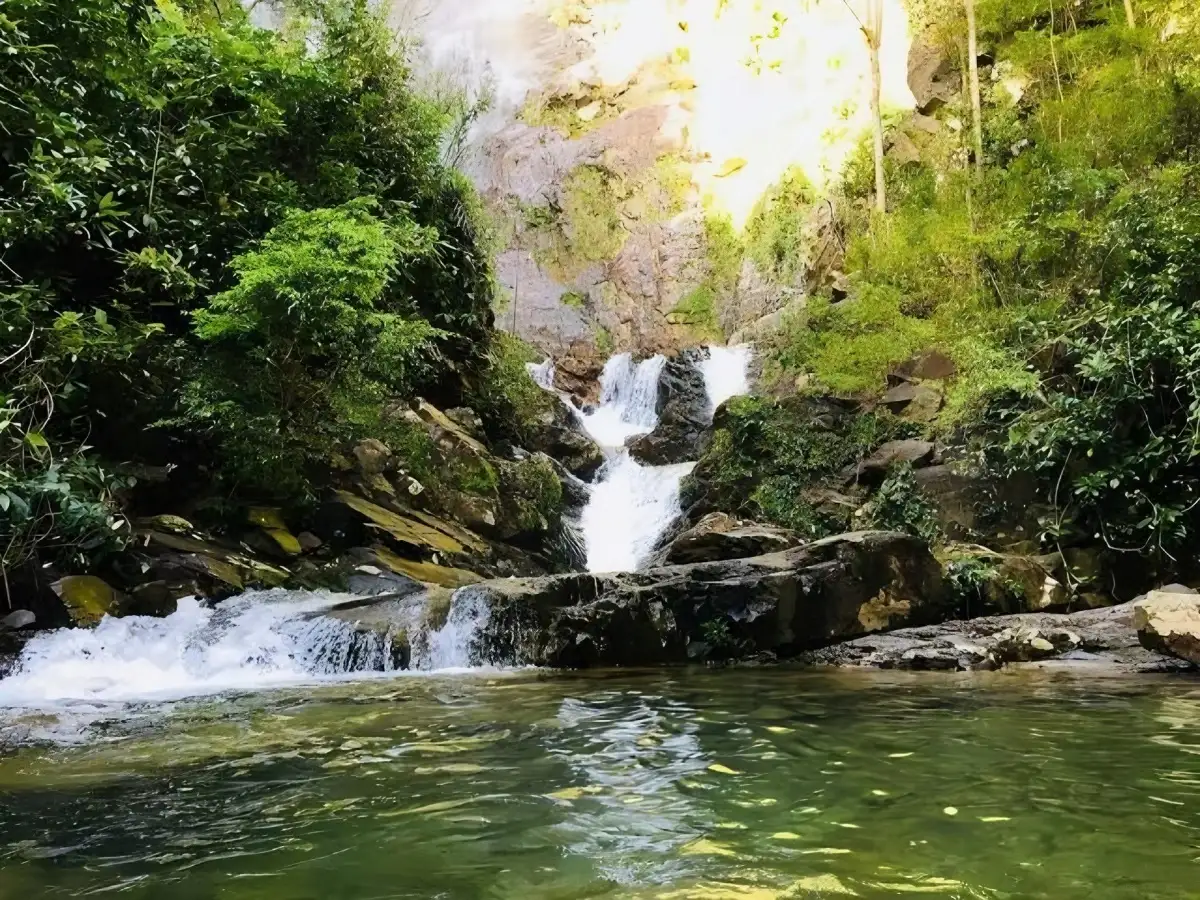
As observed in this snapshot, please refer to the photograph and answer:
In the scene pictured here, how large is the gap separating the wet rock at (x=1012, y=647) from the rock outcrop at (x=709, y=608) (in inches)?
15.4

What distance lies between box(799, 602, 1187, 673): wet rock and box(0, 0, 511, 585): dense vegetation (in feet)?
24.7

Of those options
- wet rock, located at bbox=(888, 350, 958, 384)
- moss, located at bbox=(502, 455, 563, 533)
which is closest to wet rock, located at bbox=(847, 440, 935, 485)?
wet rock, located at bbox=(888, 350, 958, 384)

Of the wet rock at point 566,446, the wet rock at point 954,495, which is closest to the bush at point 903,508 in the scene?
the wet rock at point 954,495

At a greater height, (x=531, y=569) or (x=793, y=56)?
(x=793, y=56)

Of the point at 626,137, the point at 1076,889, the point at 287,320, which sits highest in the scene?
the point at 626,137

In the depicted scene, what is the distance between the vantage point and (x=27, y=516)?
6.77 metres

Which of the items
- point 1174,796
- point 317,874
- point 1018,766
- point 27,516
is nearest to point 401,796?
point 317,874

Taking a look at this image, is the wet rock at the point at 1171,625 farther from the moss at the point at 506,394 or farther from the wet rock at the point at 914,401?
the moss at the point at 506,394

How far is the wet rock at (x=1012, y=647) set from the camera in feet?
28.1

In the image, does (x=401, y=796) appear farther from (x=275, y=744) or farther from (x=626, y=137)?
(x=626, y=137)

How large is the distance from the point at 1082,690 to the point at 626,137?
28.2 metres

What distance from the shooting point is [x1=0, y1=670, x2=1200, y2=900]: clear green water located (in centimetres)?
289

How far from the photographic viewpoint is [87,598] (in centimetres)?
912

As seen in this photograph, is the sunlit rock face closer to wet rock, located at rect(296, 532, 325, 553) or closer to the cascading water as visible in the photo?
the cascading water
